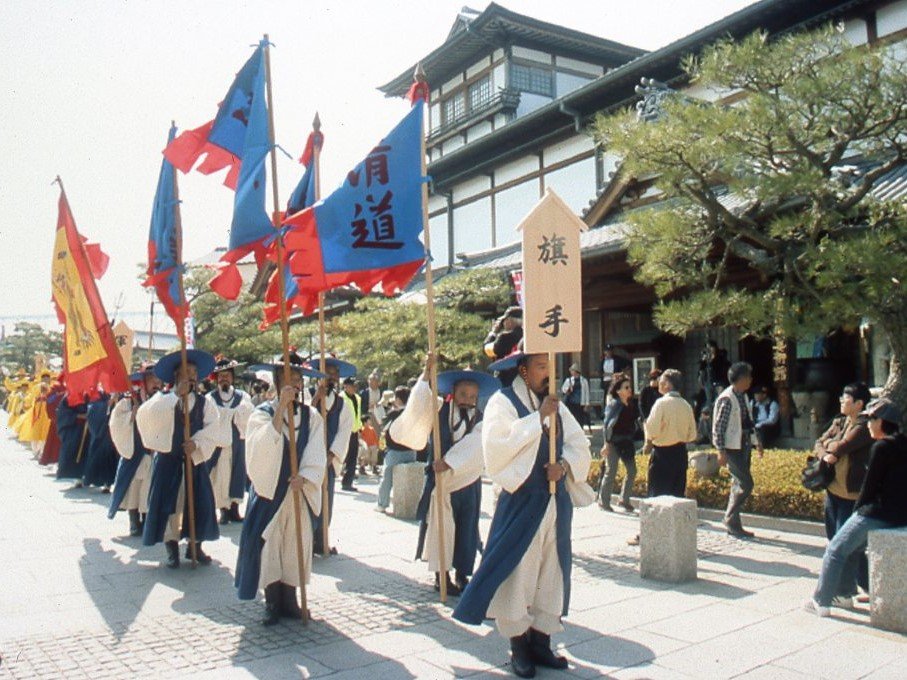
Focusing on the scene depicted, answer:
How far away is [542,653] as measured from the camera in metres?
4.37

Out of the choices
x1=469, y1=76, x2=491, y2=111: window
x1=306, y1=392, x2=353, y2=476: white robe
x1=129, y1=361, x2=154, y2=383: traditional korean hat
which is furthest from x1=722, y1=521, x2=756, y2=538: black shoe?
x1=469, y1=76, x2=491, y2=111: window

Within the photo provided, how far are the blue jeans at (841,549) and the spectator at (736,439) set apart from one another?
2.55 metres

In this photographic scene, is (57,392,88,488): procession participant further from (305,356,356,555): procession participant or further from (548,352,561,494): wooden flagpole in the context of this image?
(548,352,561,494): wooden flagpole

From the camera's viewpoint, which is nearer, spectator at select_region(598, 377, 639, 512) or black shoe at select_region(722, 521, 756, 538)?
black shoe at select_region(722, 521, 756, 538)

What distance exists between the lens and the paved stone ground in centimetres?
441

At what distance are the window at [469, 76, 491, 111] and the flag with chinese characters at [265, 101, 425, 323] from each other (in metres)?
16.0

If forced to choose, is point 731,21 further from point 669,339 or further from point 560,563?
point 560,563

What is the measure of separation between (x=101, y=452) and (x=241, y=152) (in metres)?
7.13

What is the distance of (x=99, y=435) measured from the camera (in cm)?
1160

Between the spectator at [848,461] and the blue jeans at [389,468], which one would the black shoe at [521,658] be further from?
the blue jeans at [389,468]

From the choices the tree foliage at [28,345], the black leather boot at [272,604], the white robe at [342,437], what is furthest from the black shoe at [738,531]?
the tree foliage at [28,345]

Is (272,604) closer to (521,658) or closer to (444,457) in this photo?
(444,457)

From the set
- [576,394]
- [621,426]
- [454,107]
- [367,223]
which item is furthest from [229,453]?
[454,107]

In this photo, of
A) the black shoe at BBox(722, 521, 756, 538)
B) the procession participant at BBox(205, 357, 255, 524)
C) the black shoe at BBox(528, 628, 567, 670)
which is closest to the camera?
the black shoe at BBox(528, 628, 567, 670)
